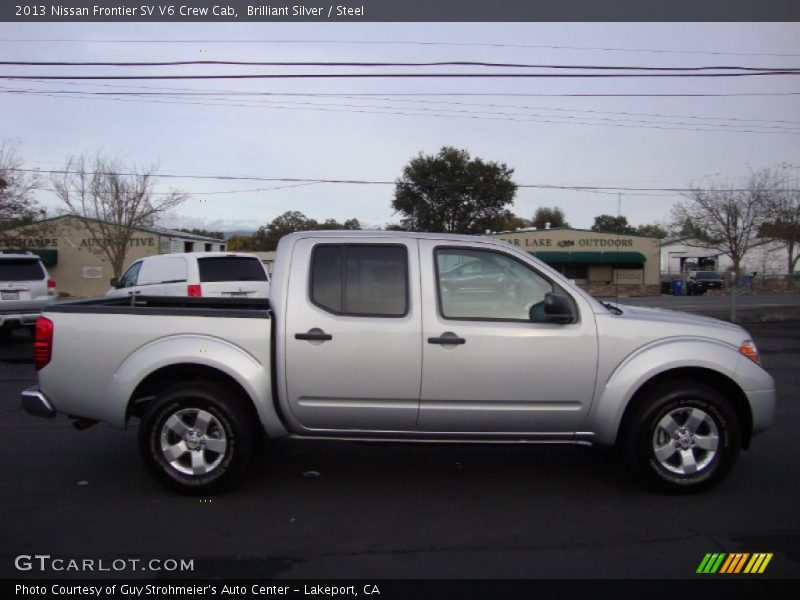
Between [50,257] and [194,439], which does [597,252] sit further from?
[194,439]

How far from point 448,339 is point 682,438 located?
181 centimetres

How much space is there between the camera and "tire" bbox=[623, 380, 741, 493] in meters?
4.38

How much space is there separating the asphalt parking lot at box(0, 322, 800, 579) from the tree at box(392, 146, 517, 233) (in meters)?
42.8

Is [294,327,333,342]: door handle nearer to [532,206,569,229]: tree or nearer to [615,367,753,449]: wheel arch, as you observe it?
[615,367,753,449]: wheel arch

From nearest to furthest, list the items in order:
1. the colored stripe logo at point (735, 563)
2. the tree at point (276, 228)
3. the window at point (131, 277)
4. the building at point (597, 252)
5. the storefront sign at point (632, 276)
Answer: the colored stripe logo at point (735, 563) → the window at point (131, 277) → the building at point (597, 252) → the storefront sign at point (632, 276) → the tree at point (276, 228)

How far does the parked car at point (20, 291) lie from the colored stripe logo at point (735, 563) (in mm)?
11463

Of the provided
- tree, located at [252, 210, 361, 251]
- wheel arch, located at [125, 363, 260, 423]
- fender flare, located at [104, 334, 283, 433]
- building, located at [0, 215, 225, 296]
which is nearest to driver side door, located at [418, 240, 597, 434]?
fender flare, located at [104, 334, 283, 433]

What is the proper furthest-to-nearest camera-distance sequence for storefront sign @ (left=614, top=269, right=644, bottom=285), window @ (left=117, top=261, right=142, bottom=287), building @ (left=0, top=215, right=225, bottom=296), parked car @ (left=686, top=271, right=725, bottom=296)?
1. storefront sign @ (left=614, top=269, right=644, bottom=285)
2. parked car @ (left=686, top=271, right=725, bottom=296)
3. building @ (left=0, top=215, right=225, bottom=296)
4. window @ (left=117, top=261, right=142, bottom=287)

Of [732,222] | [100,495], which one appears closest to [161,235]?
[732,222]

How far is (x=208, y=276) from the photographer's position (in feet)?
37.7

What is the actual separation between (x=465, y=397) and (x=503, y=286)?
0.85 meters

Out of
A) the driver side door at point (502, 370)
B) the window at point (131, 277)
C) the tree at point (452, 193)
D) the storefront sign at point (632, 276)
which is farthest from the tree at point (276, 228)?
the driver side door at point (502, 370)

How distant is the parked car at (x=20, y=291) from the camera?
1148 cm

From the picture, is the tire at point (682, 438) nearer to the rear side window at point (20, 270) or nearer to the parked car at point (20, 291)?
the parked car at point (20, 291)
